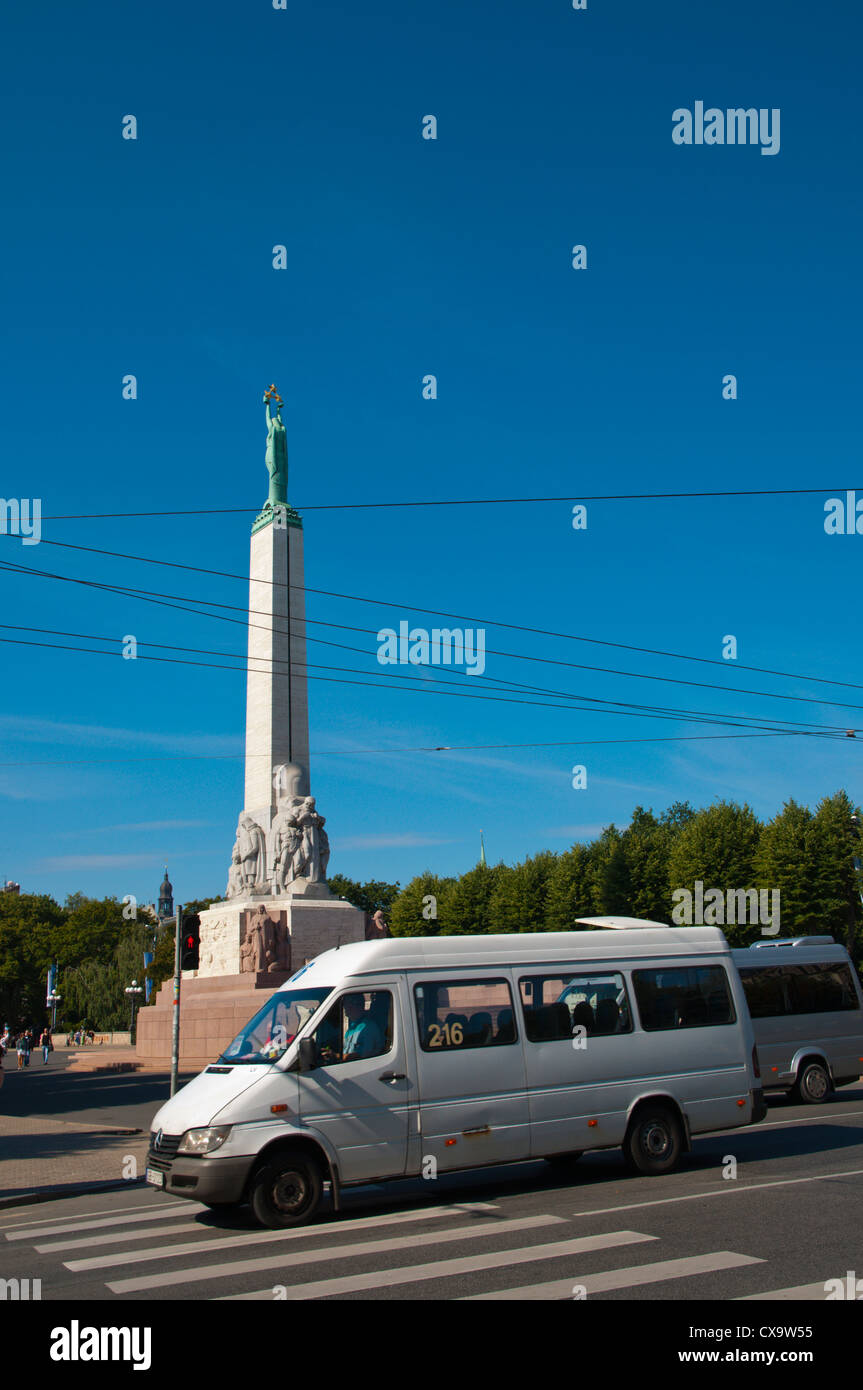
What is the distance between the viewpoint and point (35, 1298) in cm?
802

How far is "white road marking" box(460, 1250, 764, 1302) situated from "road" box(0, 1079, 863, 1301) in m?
0.01

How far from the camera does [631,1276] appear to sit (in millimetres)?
7902

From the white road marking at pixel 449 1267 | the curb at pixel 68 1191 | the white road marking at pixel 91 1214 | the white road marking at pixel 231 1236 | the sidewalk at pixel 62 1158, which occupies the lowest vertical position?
the sidewalk at pixel 62 1158

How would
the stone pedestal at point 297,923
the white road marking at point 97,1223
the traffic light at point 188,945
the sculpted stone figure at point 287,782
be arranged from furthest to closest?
1. the sculpted stone figure at point 287,782
2. the stone pedestal at point 297,923
3. the traffic light at point 188,945
4. the white road marking at point 97,1223

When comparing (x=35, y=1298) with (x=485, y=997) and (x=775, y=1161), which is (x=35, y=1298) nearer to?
(x=485, y=997)

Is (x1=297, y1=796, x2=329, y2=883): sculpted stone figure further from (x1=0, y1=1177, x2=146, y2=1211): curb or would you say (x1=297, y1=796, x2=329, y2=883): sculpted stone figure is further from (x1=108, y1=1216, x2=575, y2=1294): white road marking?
(x1=108, y1=1216, x2=575, y2=1294): white road marking

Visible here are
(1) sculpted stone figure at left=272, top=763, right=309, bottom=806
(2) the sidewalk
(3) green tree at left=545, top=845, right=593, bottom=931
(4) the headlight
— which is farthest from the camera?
(3) green tree at left=545, top=845, right=593, bottom=931

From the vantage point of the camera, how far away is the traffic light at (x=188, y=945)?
18.0 meters

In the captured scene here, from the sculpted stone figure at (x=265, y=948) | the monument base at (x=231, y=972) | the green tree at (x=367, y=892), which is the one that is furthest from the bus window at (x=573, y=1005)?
the green tree at (x=367, y=892)

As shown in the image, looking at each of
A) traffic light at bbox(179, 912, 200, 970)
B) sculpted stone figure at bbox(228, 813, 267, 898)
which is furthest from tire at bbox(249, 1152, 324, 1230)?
sculpted stone figure at bbox(228, 813, 267, 898)

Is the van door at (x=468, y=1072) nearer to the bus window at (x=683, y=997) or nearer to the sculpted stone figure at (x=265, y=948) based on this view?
the bus window at (x=683, y=997)

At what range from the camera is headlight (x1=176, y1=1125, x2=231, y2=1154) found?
396 inches
